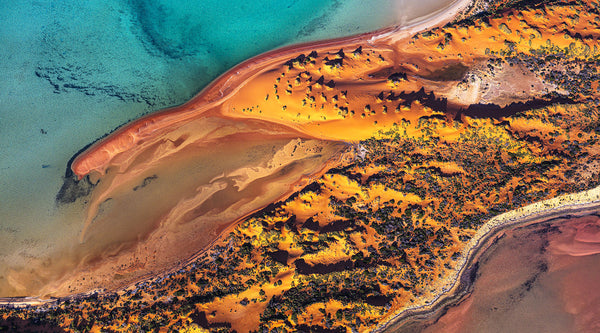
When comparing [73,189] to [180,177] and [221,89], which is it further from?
[221,89]

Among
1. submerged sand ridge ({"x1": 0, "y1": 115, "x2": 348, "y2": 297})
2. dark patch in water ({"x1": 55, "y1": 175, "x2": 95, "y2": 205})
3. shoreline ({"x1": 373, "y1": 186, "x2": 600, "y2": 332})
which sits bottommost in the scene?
shoreline ({"x1": 373, "y1": 186, "x2": 600, "y2": 332})

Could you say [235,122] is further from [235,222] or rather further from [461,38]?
[461,38]

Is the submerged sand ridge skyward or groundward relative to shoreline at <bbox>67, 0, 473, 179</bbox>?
groundward

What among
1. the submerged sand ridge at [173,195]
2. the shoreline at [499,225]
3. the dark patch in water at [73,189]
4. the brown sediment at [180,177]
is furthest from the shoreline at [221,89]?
the shoreline at [499,225]

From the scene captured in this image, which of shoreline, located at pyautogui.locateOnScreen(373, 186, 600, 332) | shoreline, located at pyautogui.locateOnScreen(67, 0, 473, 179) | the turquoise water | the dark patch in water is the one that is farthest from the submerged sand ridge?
shoreline, located at pyautogui.locateOnScreen(373, 186, 600, 332)

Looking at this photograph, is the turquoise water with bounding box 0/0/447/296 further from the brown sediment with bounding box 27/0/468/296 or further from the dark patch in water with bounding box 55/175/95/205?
the brown sediment with bounding box 27/0/468/296

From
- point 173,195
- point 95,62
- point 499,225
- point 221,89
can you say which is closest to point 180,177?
point 173,195

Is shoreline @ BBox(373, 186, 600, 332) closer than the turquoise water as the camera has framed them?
Yes
